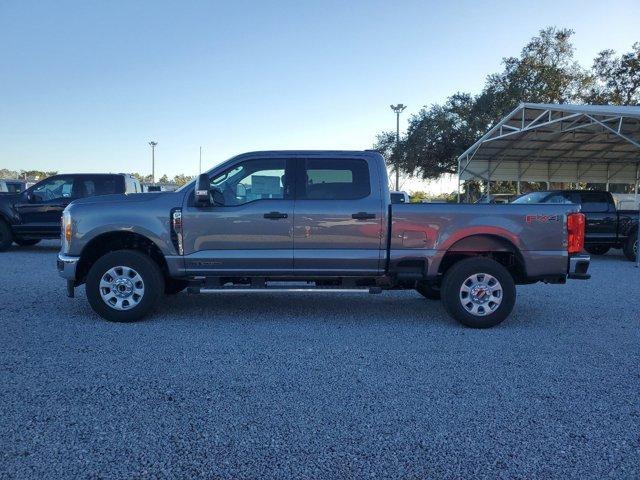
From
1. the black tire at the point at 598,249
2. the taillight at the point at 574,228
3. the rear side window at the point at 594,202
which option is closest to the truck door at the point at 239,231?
the taillight at the point at 574,228

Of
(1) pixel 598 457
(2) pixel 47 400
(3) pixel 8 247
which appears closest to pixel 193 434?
(2) pixel 47 400

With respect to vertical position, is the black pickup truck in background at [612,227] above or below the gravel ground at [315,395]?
above

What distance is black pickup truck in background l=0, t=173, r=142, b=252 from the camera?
12398 mm

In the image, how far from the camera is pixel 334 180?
6.10 metres

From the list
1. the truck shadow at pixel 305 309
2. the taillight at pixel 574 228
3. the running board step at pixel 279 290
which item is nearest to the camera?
the taillight at pixel 574 228

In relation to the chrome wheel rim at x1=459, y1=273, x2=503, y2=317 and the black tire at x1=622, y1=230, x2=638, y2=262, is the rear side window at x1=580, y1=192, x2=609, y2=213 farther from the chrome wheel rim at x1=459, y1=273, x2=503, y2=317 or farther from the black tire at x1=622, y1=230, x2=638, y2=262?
the chrome wheel rim at x1=459, y1=273, x2=503, y2=317

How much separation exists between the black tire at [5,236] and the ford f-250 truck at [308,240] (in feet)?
27.4

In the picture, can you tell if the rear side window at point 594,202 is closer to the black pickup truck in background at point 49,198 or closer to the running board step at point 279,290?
the running board step at point 279,290

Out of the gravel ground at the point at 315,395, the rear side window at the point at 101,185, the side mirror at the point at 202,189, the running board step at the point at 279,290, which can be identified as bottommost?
the gravel ground at the point at 315,395

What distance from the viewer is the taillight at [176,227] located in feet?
19.3

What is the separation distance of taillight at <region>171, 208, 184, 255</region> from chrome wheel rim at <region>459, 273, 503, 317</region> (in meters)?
3.23

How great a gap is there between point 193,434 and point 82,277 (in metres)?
3.69

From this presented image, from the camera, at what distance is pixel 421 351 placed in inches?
196

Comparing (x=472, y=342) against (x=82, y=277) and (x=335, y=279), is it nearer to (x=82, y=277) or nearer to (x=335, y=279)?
(x=335, y=279)
